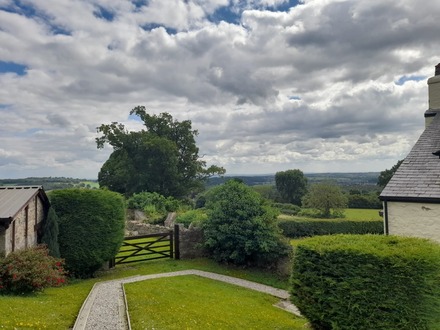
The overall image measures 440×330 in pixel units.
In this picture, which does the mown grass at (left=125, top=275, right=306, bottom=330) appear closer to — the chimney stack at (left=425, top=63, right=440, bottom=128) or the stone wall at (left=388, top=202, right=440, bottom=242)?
the stone wall at (left=388, top=202, right=440, bottom=242)

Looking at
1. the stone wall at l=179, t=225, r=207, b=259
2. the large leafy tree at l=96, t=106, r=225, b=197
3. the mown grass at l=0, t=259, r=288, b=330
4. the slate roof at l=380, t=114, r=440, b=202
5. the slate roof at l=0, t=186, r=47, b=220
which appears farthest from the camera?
the large leafy tree at l=96, t=106, r=225, b=197

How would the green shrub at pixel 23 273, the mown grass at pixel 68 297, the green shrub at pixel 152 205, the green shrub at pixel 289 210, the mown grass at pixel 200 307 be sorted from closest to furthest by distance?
the mown grass at pixel 68 297, the mown grass at pixel 200 307, the green shrub at pixel 23 273, the green shrub at pixel 152 205, the green shrub at pixel 289 210

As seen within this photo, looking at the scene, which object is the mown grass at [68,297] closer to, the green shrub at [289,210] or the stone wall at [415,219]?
the stone wall at [415,219]

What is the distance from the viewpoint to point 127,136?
46.3 m

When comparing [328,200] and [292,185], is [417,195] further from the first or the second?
[292,185]

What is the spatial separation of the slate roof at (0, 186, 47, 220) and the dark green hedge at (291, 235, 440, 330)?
402 inches

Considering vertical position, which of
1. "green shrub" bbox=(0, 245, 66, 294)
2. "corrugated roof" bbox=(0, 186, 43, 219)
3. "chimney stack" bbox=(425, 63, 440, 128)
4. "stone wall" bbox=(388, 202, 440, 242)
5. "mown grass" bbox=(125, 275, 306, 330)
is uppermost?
"chimney stack" bbox=(425, 63, 440, 128)

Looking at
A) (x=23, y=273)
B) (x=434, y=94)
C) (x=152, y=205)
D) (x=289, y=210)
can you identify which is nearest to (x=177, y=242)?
(x=23, y=273)

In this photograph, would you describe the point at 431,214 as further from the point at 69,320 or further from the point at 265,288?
the point at 69,320

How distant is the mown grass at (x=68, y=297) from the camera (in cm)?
839

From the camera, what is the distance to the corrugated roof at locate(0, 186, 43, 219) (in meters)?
12.4

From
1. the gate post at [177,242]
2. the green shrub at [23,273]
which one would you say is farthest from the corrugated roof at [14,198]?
the gate post at [177,242]

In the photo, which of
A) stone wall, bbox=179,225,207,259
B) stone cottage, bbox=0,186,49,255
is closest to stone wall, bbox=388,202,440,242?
stone wall, bbox=179,225,207,259

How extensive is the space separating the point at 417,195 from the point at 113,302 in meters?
11.1
